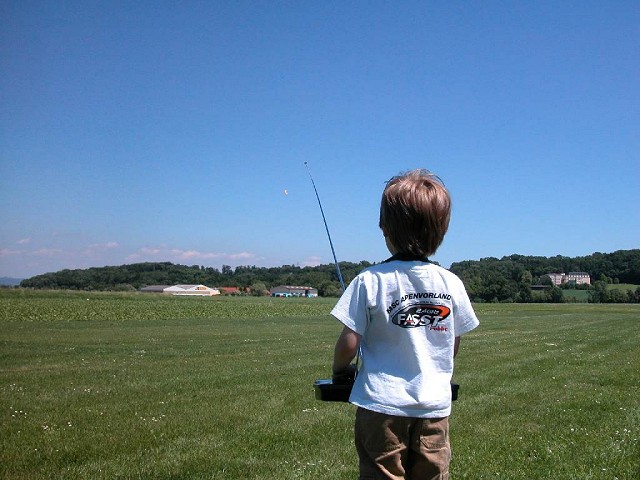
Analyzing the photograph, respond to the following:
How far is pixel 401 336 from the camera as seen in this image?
2770 millimetres

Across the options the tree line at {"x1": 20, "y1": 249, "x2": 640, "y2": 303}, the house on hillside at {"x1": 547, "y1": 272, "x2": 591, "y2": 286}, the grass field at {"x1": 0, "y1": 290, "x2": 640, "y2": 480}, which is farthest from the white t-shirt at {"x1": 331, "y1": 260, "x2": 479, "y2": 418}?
the house on hillside at {"x1": 547, "y1": 272, "x2": 591, "y2": 286}

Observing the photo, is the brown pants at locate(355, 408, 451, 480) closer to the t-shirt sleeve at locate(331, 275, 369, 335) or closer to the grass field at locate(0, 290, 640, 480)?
the t-shirt sleeve at locate(331, 275, 369, 335)

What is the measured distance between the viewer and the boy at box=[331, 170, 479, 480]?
2.75 metres

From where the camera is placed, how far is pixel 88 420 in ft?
24.4

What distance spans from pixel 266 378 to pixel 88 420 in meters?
4.32

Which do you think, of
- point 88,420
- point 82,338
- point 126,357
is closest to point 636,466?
point 88,420

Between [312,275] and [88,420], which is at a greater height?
[312,275]

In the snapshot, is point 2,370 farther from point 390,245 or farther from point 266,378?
point 390,245

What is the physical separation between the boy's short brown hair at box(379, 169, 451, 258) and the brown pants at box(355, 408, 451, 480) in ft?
2.42

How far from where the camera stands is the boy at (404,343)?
2.75 m

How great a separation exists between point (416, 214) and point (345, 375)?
0.80 metres

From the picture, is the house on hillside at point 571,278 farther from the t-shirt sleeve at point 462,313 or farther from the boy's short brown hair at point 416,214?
the boy's short brown hair at point 416,214

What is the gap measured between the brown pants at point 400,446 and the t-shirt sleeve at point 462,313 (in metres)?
0.42

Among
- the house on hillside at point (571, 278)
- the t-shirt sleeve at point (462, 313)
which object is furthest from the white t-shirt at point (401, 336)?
the house on hillside at point (571, 278)
